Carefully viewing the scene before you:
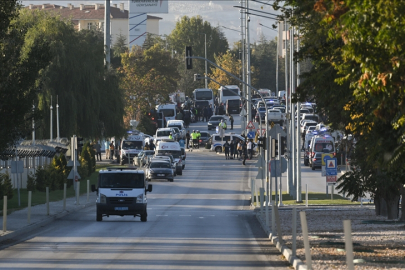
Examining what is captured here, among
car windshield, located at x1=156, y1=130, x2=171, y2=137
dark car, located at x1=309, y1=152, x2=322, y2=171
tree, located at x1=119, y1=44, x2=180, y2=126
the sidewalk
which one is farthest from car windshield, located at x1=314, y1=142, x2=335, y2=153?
tree, located at x1=119, y1=44, x2=180, y2=126

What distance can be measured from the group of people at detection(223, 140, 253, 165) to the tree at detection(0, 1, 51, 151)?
3878 cm

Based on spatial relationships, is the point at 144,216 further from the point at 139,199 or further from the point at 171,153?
the point at 171,153

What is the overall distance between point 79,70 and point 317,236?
36.7 metres

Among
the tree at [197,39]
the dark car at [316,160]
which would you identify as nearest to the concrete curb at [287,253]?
the dark car at [316,160]

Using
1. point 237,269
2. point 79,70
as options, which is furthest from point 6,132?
point 79,70

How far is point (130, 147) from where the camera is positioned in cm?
6444

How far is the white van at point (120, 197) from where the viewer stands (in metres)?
26.6

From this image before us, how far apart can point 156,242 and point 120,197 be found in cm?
752

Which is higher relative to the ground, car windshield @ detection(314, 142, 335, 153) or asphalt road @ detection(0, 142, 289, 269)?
car windshield @ detection(314, 142, 335, 153)

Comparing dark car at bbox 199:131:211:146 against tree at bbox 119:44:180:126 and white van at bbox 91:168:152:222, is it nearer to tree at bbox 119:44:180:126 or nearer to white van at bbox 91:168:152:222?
tree at bbox 119:44:180:126

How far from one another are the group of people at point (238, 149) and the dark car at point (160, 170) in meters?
11.6

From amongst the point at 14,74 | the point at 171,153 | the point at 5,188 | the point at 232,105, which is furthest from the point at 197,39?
the point at 14,74

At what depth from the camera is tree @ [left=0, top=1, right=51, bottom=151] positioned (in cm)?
2303

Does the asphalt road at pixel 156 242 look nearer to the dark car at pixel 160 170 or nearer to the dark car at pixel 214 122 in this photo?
the dark car at pixel 160 170
